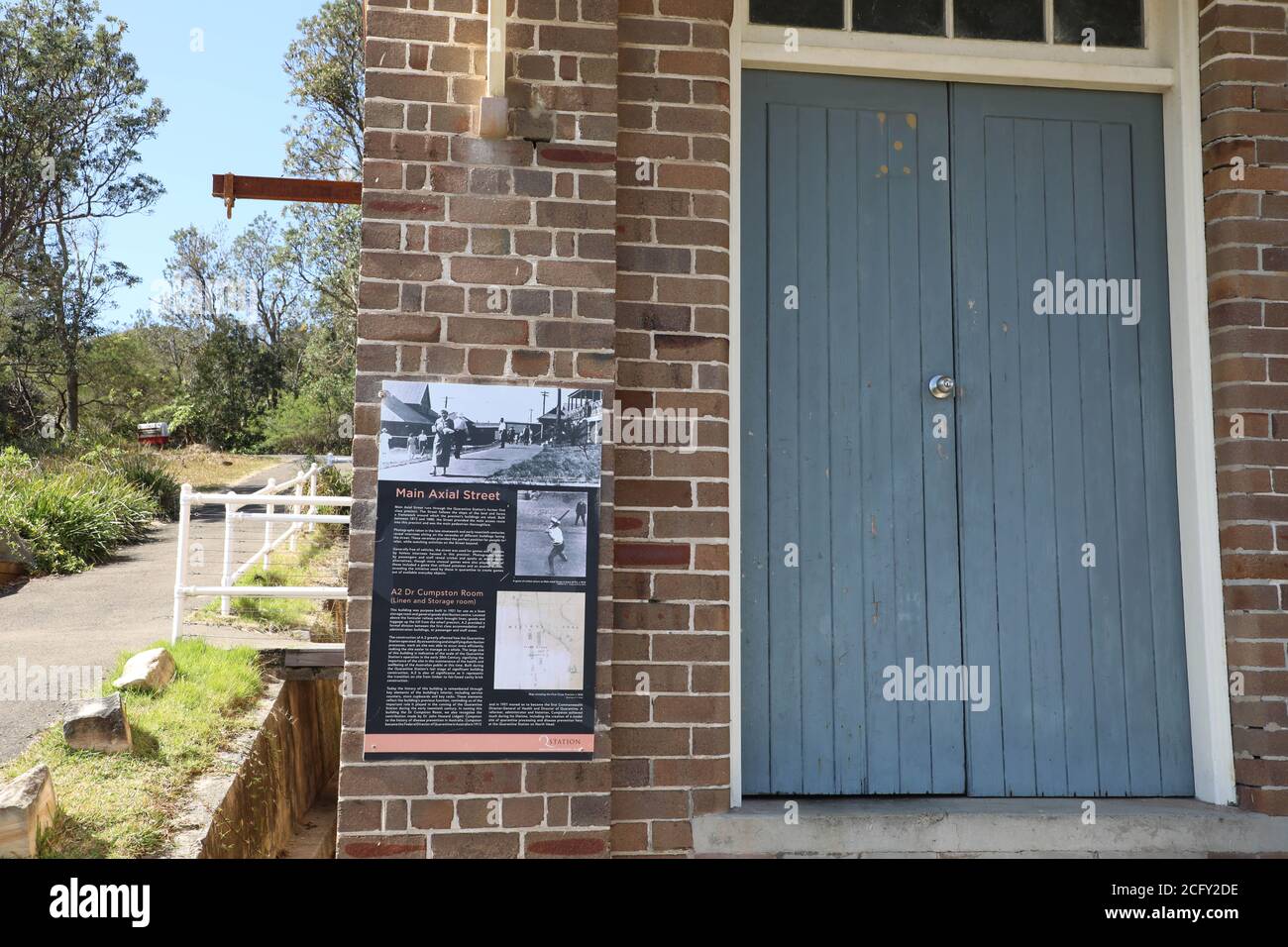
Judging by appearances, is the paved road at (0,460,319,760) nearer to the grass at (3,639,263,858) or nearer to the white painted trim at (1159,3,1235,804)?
the grass at (3,639,263,858)

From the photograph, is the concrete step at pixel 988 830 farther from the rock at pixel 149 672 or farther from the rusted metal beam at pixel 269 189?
the rock at pixel 149 672

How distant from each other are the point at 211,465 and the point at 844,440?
23532 mm

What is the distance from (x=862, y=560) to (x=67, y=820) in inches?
132

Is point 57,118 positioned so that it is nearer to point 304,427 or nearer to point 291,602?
point 304,427

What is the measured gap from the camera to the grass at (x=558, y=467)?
2.87 m

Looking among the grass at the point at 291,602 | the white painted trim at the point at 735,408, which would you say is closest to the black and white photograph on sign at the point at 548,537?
the white painted trim at the point at 735,408

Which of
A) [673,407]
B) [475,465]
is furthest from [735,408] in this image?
[475,465]

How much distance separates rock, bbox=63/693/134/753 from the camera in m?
4.69

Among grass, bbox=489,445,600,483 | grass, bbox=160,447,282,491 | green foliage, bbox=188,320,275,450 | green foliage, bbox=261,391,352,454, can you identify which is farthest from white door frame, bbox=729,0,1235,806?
green foliage, bbox=188,320,275,450

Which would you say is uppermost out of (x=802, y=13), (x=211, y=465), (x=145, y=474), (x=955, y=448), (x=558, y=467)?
(x=211, y=465)

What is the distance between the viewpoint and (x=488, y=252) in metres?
2.91

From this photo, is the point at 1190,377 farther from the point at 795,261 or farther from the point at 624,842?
the point at 624,842
